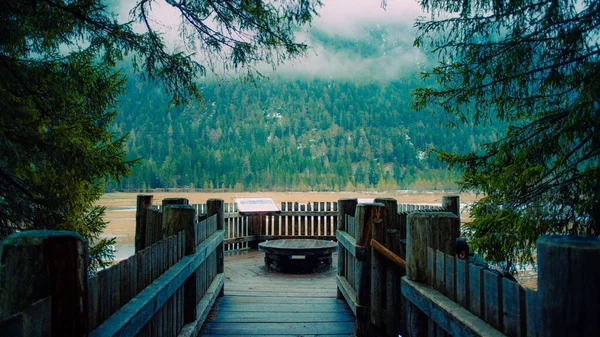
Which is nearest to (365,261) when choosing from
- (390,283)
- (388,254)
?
(390,283)

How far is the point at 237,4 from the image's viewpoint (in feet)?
16.1

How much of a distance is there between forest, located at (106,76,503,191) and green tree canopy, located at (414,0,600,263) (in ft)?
192

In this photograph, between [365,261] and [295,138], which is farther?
[295,138]

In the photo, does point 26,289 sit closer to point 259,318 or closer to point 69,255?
point 69,255

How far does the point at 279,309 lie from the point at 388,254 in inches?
82.4

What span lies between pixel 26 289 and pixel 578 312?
162 cm

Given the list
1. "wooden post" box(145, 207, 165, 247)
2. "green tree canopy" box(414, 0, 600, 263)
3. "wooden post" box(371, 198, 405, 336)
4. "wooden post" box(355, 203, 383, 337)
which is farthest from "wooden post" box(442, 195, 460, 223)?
"wooden post" box(145, 207, 165, 247)

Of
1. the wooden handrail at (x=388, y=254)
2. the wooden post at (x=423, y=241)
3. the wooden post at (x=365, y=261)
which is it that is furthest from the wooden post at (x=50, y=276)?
the wooden post at (x=365, y=261)

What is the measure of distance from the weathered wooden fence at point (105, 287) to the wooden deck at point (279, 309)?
1.78 ft

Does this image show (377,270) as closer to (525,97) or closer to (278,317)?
(278,317)

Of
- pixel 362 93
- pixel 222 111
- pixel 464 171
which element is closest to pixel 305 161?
pixel 222 111

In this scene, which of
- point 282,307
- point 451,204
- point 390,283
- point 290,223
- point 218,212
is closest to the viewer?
point 390,283

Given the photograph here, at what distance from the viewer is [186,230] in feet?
11.9

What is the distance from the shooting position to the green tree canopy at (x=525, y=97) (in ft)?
14.2
